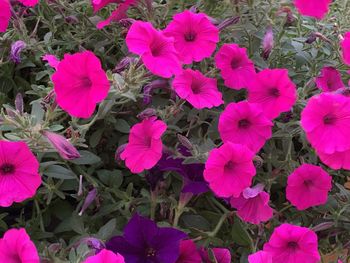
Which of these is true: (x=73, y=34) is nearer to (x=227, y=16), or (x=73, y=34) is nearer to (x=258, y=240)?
(x=227, y=16)

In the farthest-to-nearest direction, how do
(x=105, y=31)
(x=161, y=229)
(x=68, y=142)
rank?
(x=105, y=31) → (x=161, y=229) → (x=68, y=142)

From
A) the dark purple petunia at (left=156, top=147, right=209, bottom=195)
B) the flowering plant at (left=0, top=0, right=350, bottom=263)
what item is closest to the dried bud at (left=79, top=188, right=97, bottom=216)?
the flowering plant at (left=0, top=0, right=350, bottom=263)

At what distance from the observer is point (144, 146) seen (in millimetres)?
1006

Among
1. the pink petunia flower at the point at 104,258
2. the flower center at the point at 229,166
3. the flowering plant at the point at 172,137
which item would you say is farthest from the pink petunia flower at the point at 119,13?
the pink petunia flower at the point at 104,258

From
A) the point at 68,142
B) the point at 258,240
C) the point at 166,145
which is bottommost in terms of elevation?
the point at 258,240

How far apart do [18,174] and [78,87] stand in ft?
0.52

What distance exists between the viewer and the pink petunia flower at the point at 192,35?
1.08 meters

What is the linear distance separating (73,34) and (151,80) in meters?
0.32

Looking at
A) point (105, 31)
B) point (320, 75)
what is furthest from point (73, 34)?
point (320, 75)

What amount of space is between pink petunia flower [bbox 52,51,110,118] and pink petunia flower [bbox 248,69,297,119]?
30cm

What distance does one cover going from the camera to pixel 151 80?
1110mm

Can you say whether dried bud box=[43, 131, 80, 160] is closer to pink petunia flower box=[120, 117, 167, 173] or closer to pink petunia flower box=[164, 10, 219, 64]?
pink petunia flower box=[120, 117, 167, 173]

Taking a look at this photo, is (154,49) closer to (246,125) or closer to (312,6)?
(246,125)

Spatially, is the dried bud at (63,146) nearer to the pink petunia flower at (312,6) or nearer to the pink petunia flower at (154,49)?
the pink petunia flower at (154,49)
